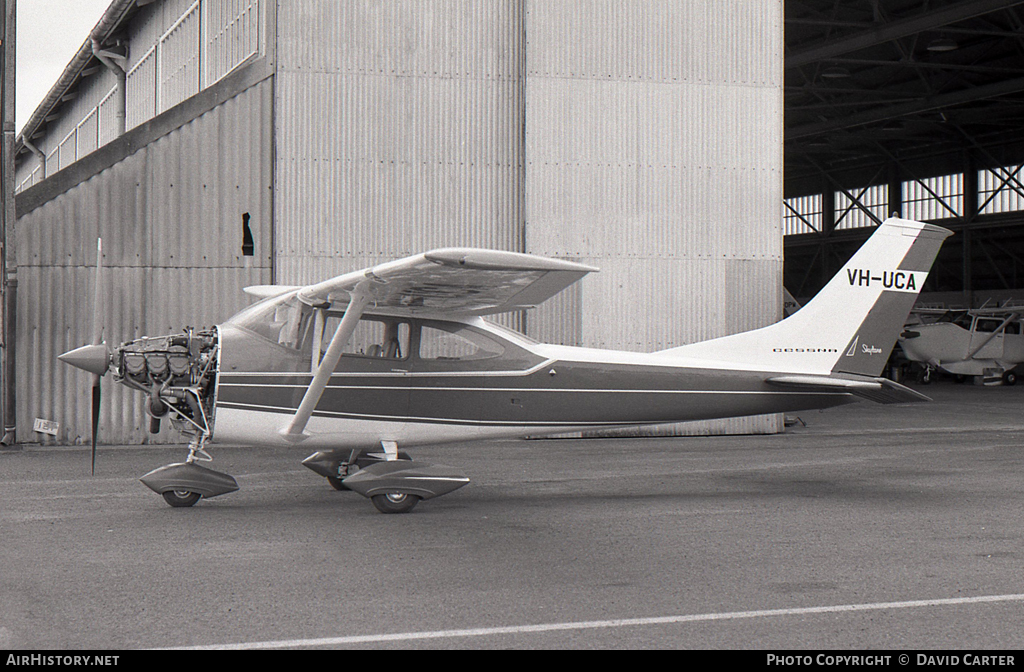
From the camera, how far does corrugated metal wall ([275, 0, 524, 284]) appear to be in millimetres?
13430

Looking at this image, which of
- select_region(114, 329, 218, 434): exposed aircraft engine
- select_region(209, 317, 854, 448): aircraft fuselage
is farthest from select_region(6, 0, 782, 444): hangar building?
select_region(114, 329, 218, 434): exposed aircraft engine

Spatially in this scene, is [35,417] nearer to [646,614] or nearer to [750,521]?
[750,521]

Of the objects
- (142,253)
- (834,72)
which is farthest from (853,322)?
(834,72)

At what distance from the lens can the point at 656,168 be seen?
14453mm

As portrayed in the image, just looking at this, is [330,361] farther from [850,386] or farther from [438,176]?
[438,176]

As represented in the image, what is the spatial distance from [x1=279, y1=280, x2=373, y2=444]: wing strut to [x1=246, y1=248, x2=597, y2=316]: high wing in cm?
9

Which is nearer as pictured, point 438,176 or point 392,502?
point 392,502

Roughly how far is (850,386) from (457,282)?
391cm

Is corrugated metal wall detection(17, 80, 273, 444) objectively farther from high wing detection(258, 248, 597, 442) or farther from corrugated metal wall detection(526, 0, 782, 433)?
high wing detection(258, 248, 597, 442)

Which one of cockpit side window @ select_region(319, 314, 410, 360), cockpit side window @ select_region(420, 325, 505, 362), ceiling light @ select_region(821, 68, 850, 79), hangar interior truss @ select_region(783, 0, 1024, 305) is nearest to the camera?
cockpit side window @ select_region(319, 314, 410, 360)

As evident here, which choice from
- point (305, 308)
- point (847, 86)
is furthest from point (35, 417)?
point (847, 86)

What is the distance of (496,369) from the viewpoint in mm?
8570

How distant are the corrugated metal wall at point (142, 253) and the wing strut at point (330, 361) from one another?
5.83 metres

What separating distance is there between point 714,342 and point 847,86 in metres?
24.8
